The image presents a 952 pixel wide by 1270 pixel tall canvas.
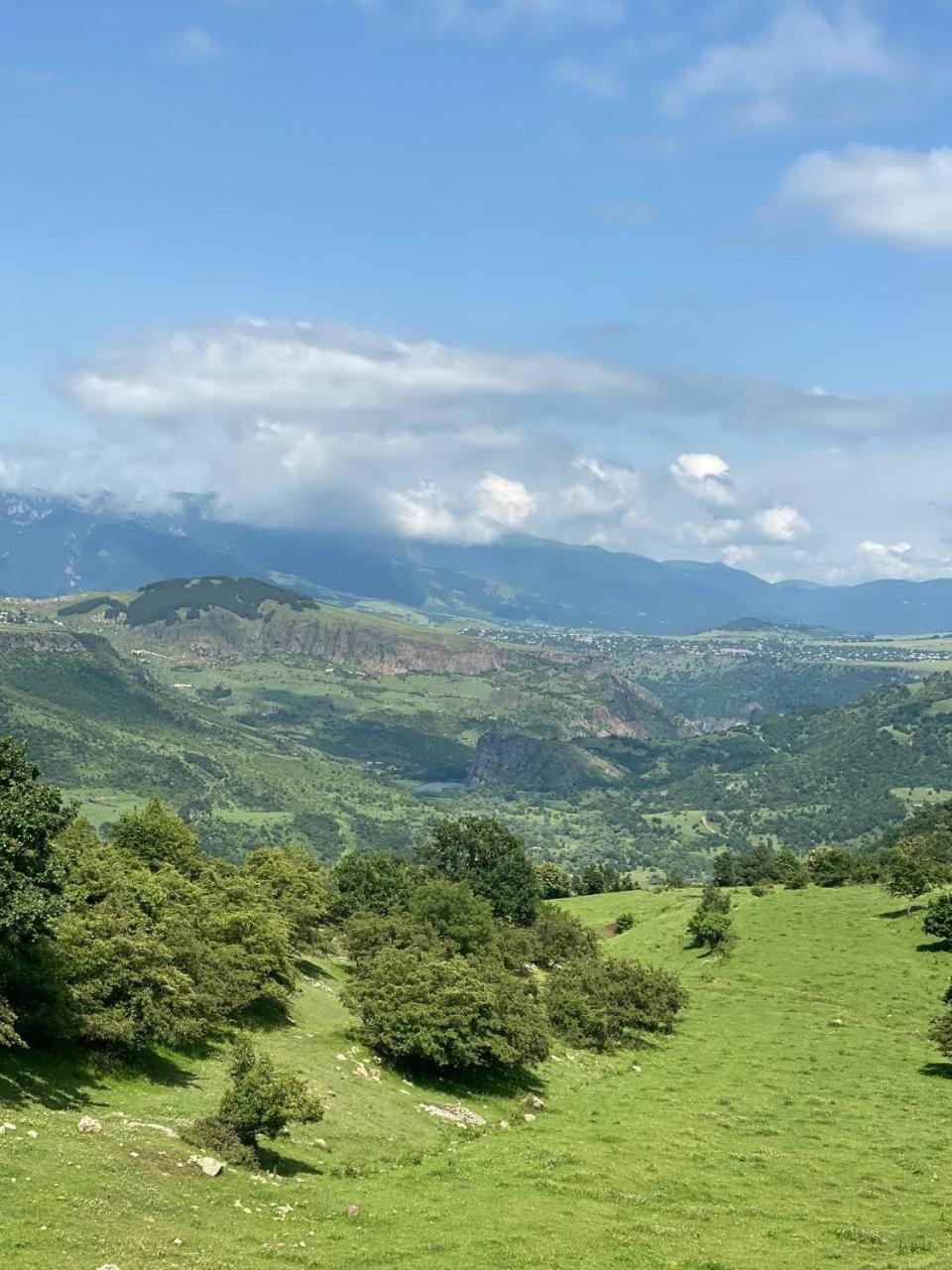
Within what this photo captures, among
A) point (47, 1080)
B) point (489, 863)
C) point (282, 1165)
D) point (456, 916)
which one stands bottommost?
point (489, 863)

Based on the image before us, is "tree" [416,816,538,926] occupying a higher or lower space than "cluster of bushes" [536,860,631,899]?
higher

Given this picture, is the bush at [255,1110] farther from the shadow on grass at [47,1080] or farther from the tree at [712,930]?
the tree at [712,930]

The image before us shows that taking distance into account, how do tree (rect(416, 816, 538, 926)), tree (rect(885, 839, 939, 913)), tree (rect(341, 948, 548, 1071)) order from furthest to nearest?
tree (rect(416, 816, 538, 926))
tree (rect(885, 839, 939, 913))
tree (rect(341, 948, 548, 1071))

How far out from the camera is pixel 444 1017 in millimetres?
62625

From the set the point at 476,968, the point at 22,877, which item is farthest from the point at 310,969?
the point at 22,877

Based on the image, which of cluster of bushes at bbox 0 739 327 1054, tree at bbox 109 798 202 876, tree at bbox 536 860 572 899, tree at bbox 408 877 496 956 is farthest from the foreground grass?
tree at bbox 536 860 572 899

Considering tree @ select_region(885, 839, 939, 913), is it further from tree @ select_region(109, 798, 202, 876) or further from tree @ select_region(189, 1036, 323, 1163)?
tree @ select_region(189, 1036, 323, 1163)

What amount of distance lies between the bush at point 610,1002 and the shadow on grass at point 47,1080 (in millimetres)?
46621

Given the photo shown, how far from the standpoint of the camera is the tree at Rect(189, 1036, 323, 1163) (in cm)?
4188

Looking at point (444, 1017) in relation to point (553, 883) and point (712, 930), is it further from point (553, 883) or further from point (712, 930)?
point (553, 883)

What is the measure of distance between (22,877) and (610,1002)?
60188 millimetres

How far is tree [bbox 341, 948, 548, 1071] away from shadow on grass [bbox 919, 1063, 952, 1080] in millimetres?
29838

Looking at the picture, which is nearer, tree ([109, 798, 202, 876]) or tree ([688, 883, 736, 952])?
tree ([109, 798, 202, 876])

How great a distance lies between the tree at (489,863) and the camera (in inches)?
4892
